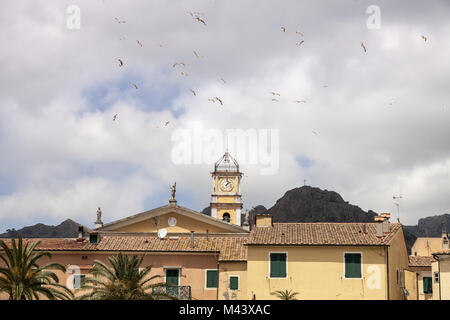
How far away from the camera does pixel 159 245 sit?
40250mm

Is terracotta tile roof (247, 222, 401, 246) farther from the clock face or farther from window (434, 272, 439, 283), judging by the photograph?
the clock face

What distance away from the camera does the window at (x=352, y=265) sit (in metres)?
36.2

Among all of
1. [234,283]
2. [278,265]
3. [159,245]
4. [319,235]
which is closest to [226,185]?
[159,245]

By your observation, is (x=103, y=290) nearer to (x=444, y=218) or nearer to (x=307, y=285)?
(x=307, y=285)

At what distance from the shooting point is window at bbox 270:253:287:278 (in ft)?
120

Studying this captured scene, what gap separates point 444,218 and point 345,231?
10289cm

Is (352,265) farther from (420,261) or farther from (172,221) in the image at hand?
(420,261)

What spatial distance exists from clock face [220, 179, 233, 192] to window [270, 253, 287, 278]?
39.9 m

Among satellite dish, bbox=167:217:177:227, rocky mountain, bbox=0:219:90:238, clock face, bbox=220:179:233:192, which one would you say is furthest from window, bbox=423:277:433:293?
rocky mountain, bbox=0:219:90:238

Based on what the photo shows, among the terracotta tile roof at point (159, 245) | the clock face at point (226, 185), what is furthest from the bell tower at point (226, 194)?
the terracotta tile roof at point (159, 245)

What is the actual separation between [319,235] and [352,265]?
2976 millimetres
